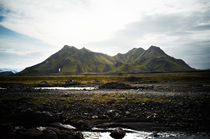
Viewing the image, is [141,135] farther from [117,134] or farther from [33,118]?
[33,118]

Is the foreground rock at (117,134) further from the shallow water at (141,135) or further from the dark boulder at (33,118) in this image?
the dark boulder at (33,118)

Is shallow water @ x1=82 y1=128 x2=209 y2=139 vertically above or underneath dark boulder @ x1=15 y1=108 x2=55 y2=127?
underneath

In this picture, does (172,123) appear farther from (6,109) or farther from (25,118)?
(6,109)

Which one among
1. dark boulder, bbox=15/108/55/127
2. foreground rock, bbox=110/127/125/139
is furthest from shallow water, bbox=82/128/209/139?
dark boulder, bbox=15/108/55/127

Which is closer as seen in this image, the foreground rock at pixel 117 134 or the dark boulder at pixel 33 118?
the foreground rock at pixel 117 134

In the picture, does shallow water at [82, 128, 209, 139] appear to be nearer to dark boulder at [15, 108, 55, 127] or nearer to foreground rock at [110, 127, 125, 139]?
foreground rock at [110, 127, 125, 139]

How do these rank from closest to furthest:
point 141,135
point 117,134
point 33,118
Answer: point 117,134
point 141,135
point 33,118

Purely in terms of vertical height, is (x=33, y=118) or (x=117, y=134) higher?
(x=33, y=118)

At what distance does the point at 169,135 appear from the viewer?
1509 centimetres

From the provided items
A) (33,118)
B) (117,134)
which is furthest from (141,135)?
(33,118)

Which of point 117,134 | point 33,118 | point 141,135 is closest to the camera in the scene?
point 117,134

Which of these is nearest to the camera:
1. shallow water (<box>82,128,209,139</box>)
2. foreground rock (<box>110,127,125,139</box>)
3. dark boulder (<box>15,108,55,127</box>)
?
shallow water (<box>82,128,209,139</box>)

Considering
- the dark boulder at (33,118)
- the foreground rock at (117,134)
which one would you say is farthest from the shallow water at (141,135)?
the dark boulder at (33,118)

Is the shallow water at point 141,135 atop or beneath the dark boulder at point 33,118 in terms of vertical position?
beneath
